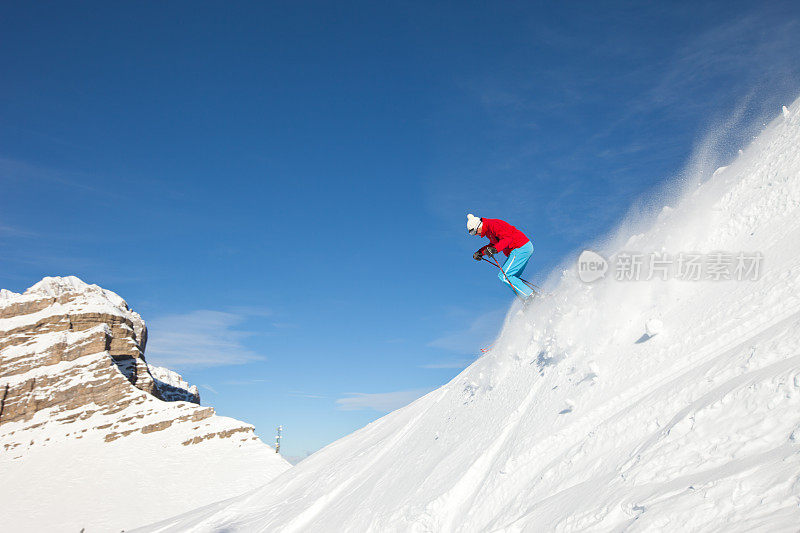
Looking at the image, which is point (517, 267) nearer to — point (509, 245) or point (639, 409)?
point (509, 245)

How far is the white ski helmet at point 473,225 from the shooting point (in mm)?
10719

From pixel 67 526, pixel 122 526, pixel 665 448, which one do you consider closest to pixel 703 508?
pixel 665 448

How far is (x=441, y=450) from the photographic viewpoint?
7918mm

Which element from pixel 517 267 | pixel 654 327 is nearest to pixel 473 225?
pixel 517 267

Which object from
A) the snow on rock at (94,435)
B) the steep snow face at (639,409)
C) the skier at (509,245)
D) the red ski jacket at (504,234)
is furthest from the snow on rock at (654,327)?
the snow on rock at (94,435)

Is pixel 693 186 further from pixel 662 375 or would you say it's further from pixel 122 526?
pixel 122 526

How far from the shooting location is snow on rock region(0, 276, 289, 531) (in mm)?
40812

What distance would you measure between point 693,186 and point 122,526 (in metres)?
45.8

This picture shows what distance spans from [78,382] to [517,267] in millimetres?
81072

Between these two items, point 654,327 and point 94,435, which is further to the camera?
point 94,435

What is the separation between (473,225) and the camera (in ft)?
35.2

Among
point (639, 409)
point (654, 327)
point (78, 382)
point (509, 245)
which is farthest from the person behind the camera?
point (78, 382)

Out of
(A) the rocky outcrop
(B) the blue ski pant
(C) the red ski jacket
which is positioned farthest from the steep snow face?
(A) the rocky outcrop

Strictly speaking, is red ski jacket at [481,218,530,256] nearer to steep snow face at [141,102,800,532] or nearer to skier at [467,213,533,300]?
skier at [467,213,533,300]
